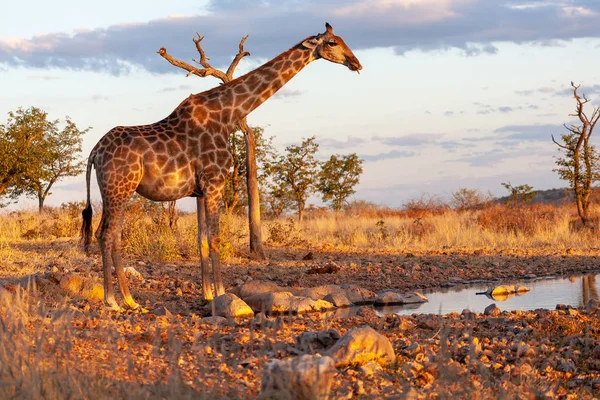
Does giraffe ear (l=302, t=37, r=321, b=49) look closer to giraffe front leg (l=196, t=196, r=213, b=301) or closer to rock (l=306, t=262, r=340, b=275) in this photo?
giraffe front leg (l=196, t=196, r=213, b=301)

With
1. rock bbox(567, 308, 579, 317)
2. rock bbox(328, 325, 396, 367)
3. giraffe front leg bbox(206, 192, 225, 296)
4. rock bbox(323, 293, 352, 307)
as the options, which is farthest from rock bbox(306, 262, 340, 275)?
rock bbox(328, 325, 396, 367)

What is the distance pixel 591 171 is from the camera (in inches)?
1009

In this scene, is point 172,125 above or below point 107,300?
above

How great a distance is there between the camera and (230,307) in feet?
31.4

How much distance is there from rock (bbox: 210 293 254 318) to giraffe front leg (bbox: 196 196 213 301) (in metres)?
0.84

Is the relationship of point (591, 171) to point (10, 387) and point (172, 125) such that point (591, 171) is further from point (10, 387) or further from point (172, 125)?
point (10, 387)

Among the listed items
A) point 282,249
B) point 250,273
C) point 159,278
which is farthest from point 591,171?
point 159,278

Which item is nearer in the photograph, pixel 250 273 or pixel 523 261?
pixel 250 273

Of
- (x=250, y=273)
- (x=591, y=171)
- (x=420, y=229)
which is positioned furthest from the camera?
(x=591, y=171)

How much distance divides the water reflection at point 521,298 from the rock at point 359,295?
552mm

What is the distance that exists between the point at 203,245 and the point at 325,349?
4.29m

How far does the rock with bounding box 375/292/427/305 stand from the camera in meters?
11.4

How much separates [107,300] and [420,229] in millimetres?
15615

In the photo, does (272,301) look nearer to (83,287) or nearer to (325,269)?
→ (83,287)
